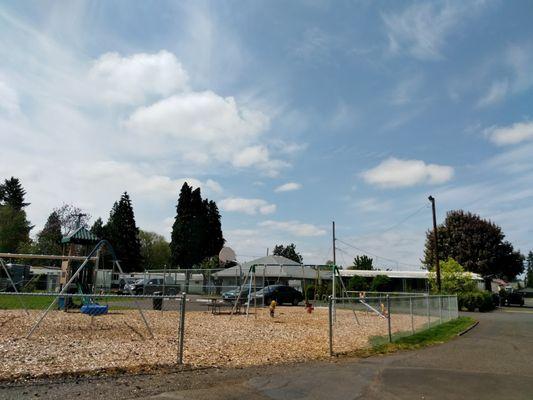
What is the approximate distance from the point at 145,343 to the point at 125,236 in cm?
6865

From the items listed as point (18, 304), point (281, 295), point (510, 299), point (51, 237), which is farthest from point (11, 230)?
point (510, 299)

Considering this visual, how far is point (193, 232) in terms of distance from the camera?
245 ft

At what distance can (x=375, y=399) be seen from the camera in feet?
23.3

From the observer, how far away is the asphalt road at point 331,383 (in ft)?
22.8

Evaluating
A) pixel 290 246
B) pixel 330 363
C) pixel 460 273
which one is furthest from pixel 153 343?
pixel 290 246

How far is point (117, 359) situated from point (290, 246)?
106154 mm

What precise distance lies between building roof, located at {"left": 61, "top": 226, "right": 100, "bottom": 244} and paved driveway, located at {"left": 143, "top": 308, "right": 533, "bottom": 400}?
1732 cm

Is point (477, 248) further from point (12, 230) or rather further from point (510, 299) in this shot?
point (12, 230)

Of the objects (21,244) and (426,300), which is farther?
(21,244)

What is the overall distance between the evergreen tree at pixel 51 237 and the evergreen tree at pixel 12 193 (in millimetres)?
24162

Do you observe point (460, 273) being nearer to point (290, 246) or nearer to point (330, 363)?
point (330, 363)

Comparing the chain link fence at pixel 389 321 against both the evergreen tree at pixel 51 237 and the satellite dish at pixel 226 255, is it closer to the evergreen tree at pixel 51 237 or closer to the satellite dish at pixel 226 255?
the satellite dish at pixel 226 255

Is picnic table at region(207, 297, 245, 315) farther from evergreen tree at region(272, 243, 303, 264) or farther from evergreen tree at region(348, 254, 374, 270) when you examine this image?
evergreen tree at region(272, 243, 303, 264)

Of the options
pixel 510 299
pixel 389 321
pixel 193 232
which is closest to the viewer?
pixel 389 321
